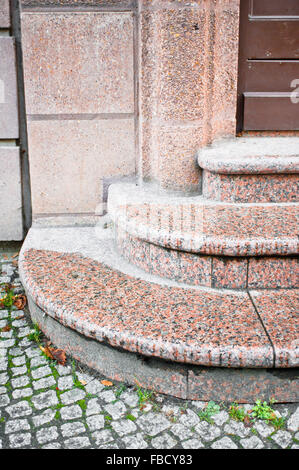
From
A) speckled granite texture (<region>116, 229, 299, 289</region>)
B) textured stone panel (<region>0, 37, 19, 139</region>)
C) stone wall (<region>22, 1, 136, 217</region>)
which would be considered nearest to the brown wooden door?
stone wall (<region>22, 1, 136, 217</region>)

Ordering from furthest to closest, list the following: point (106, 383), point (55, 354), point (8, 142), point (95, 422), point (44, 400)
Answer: point (8, 142) → point (55, 354) → point (106, 383) → point (44, 400) → point (95, 422)

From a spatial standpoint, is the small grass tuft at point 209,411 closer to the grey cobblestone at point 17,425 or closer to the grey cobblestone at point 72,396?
the grey cobblestone at point 72,396

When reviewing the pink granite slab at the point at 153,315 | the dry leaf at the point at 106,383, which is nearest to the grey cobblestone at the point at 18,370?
the pink granite slab at the point at 153,315

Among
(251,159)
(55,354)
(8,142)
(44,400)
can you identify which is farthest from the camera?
(8,142)

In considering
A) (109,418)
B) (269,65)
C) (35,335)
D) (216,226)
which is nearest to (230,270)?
(216,226)

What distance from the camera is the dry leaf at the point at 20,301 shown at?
10.8ft

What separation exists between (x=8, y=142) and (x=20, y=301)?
135 centimetres

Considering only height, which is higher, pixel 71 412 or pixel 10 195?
pixel 10 195

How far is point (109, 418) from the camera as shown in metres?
2.26

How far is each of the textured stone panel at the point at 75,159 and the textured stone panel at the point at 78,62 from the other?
0.42ft

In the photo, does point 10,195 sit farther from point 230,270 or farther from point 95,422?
point 95,422

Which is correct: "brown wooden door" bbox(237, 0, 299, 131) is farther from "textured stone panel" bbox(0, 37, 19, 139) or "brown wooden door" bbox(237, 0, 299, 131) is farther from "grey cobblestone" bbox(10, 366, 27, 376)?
"grey cobblestone" bbox(10, 366, 27, 376)
